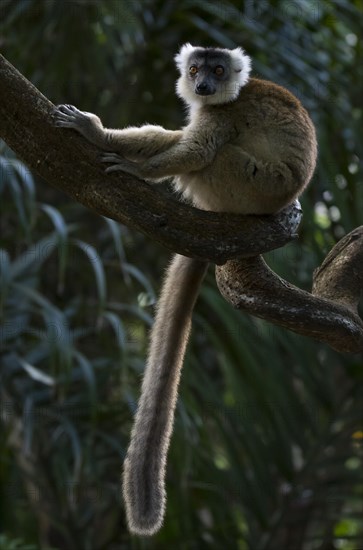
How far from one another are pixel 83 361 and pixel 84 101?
2.23m

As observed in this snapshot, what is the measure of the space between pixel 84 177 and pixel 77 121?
0.76 feet

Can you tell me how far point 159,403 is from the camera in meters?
4.05

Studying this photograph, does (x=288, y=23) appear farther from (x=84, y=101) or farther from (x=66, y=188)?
(x=66, y=188)

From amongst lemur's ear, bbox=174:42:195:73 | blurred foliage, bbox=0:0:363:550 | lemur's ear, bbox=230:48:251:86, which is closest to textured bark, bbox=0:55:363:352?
lemur's ear, bbox=230:48:251:86

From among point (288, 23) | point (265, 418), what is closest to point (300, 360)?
point (265, 418)

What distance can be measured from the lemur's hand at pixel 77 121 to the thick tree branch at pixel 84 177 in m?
0.03

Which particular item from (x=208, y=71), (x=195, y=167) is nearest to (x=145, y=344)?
(x=208, y=71)

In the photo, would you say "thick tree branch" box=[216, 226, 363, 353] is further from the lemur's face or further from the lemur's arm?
the lemur's face

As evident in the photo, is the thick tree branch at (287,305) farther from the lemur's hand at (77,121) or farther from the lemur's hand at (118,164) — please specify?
the lemur's hand at (77,121)

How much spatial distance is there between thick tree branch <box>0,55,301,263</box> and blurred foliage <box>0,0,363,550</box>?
1.45 meters

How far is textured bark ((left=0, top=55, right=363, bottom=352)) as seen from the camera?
11.2ft

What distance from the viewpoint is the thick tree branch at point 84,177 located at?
11.1 feet

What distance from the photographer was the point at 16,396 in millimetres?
5340

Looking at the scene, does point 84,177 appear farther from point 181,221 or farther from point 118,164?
point 181,221
